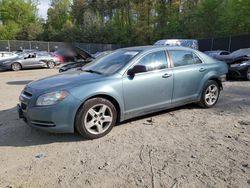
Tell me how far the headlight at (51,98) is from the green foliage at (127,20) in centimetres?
2945

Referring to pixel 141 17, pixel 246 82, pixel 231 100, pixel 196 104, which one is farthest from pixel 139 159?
pixel 141 17

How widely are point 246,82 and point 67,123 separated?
7.75 meters

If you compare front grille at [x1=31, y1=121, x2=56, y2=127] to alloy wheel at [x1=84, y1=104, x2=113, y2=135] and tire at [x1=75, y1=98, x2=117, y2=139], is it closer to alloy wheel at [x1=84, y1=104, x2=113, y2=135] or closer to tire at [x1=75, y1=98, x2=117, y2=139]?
tire at [x1=75, y1=98, x2=117, y2=139]

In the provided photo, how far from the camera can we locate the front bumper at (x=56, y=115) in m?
3.78

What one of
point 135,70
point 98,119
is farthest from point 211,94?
point 98,119

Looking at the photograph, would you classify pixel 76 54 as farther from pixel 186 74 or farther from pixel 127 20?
pixel 127 20

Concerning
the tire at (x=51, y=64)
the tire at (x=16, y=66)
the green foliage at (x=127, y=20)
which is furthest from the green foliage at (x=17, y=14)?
the tire at (x=16, y=66)

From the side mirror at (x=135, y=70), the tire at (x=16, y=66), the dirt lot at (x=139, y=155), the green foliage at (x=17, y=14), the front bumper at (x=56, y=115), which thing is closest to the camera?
the dirt lot at (x=139, y=155)

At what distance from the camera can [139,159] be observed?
339 centimetres

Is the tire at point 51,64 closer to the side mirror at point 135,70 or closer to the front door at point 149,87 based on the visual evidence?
the front door at point 149,87

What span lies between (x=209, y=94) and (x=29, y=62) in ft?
48.4

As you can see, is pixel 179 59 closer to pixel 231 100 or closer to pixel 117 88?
pixel 117 88

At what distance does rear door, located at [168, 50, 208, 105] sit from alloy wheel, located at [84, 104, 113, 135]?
1492 mm

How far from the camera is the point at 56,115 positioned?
379 cm
